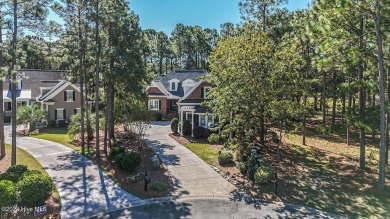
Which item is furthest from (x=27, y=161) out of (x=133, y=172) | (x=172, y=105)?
(x=172, y=105)

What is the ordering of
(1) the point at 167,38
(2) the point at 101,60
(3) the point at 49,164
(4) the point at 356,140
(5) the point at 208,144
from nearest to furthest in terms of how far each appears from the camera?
1. (3) the point at 49,164
2. (2) the point at 101,60
3. (5) the point at 208,144
4. (4) the point at 356,140
5. (1) the point at 167,38

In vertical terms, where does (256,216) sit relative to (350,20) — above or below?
below

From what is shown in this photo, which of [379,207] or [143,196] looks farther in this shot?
[143,196]

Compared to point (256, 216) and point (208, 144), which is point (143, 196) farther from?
point (208, 144)

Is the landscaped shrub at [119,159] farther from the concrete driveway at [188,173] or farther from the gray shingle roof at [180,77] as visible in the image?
the gray shingle roof at [180,77]

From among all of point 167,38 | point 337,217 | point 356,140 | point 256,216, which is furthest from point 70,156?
point 167,38

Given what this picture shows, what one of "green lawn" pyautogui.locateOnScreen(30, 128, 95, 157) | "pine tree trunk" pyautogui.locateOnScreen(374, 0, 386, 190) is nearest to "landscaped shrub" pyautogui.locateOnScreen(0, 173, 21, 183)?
"green lawn" pyautogui.locateOnScreen(30, 128, 95, 157)

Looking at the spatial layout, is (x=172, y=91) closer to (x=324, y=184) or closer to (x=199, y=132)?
(x=199, y=132)
